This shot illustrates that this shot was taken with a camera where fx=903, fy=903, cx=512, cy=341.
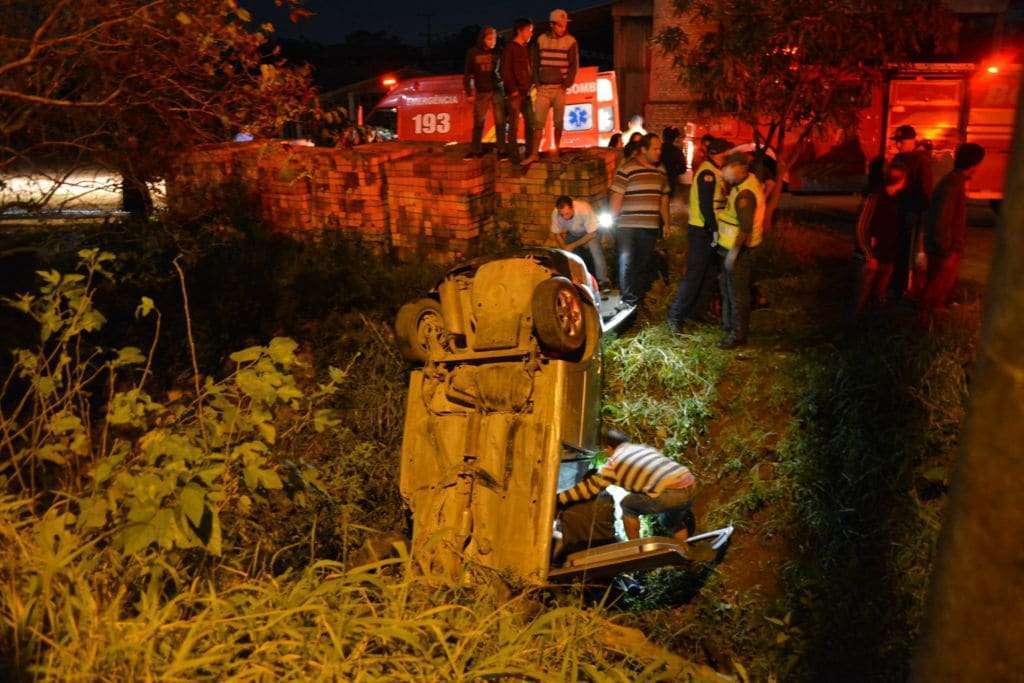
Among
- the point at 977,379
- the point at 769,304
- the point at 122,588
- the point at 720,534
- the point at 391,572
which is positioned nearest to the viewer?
the point at 977,379

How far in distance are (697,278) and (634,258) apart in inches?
26.8

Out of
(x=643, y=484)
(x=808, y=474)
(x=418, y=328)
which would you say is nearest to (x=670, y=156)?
(x=808, y=474)

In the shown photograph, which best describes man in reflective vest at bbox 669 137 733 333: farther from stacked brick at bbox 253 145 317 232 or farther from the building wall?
the building wall

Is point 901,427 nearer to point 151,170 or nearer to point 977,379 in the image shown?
point 977,379

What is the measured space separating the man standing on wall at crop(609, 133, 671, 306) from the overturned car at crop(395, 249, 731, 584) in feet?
6.38

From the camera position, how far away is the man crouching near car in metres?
5.64

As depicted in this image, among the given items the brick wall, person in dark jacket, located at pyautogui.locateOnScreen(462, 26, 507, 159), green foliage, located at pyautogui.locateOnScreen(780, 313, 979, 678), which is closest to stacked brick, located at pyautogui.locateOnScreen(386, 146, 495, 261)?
person in dark jacket, located at pyautogui.locateOnScreen(462, 26, 507, 159)

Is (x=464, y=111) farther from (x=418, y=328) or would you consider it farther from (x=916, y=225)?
(x=418, y=328)

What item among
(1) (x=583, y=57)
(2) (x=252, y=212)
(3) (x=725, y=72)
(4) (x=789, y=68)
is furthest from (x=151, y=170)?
(1) (x=583, y=57)

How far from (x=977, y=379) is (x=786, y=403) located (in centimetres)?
505

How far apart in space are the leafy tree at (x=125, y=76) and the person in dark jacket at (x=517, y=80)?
2385 millimetres

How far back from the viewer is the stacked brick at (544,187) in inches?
353

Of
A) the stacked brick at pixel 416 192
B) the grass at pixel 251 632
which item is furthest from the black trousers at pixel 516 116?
the grass at pixel 251 632

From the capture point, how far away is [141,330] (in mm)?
10000
